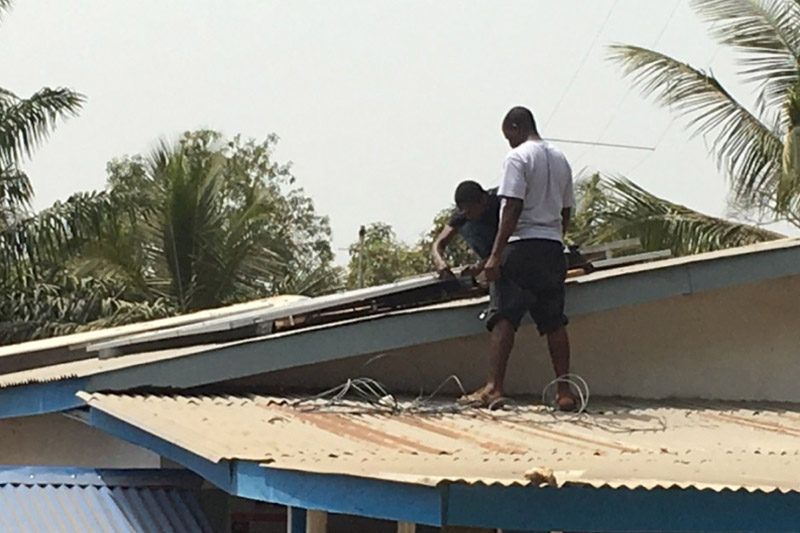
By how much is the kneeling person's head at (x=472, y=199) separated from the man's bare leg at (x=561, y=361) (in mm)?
775

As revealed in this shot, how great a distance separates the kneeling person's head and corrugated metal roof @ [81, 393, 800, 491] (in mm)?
1082

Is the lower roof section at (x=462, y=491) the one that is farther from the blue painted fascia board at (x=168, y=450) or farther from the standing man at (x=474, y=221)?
the standing man at (x=474, y=221)

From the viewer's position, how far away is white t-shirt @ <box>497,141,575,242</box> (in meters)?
6.00

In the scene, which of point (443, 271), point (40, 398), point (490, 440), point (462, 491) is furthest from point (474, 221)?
point (462, 491)

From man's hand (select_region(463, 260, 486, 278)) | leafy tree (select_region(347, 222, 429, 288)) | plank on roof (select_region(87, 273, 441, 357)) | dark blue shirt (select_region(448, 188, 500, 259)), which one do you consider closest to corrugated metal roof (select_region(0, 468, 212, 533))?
plank on roof (select_region(87, 273, 441, 357))

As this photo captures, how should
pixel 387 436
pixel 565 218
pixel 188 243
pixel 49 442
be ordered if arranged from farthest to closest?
pixel 188 243 < pixel 49 442 < pixel 565 218 < pixel 387 436

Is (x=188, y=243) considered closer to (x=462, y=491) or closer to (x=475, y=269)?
(x=475, y=269)

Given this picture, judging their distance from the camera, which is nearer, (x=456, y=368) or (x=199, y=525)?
(x=199, y=525)

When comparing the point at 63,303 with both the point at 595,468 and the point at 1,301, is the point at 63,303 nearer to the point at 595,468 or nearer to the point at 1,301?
the point at 1,301

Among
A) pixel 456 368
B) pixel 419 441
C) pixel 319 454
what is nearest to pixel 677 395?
pixel 456 368

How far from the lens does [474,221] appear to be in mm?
6559

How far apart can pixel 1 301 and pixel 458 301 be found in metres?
13.3

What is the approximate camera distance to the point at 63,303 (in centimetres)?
1941

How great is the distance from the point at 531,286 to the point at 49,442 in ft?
9.00
